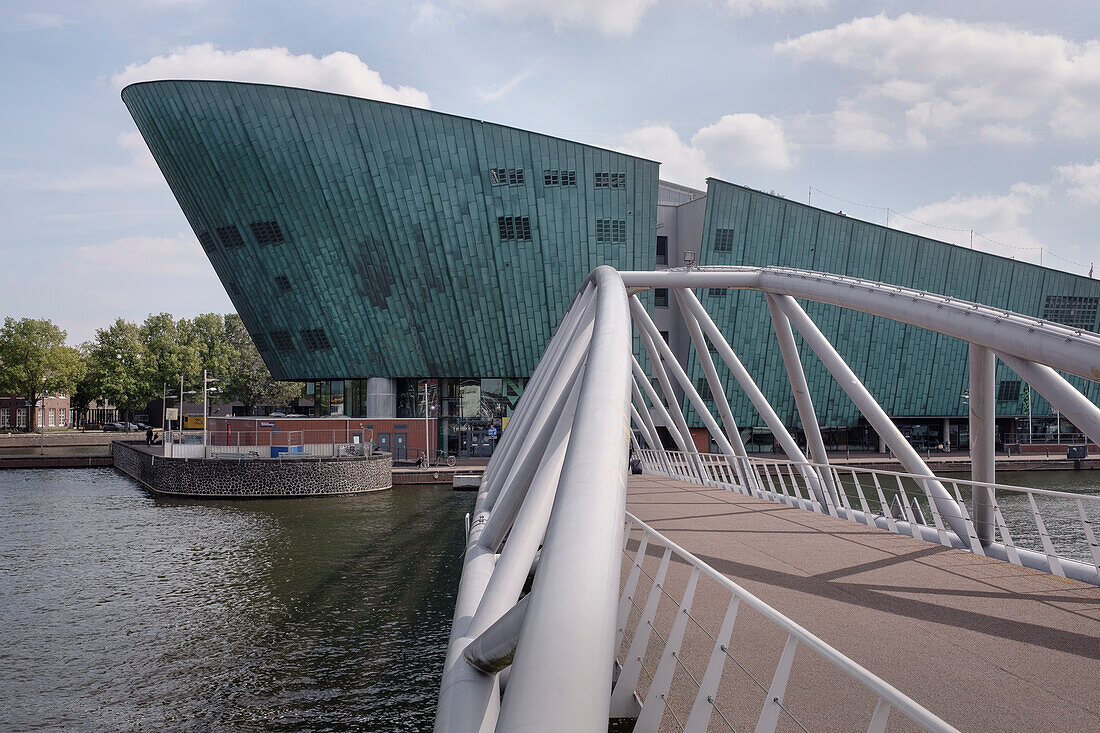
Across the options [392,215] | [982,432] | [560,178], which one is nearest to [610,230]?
[560,178]

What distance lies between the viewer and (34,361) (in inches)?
3295

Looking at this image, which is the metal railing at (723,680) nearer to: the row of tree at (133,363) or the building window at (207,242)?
→ the building window at (207,242)

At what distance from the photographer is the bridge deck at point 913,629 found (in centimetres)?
505

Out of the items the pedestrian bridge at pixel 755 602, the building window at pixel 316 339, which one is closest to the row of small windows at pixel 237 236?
the building window at pixel 316 339

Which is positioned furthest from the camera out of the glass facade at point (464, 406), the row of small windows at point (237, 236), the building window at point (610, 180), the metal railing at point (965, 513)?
the glass facade at point (464, 406)

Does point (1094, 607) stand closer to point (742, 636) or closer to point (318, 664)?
point (742, 636)

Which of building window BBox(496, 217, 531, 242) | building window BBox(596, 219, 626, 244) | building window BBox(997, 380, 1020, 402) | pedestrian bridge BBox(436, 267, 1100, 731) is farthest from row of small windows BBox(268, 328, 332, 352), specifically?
building window BBox(997, 380, 1020, 402)

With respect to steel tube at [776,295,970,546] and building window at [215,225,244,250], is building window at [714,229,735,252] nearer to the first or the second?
building window at [215,225,244,250]

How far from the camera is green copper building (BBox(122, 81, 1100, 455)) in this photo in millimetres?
47031

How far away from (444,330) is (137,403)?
194ft

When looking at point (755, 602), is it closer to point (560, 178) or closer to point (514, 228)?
point (514, 228)

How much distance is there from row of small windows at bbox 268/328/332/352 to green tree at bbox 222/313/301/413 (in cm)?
4973

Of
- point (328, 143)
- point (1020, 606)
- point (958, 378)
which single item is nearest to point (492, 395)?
point (328, 143)

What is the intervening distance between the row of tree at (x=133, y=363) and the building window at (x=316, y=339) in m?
32.9
